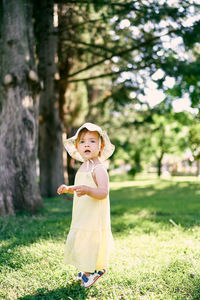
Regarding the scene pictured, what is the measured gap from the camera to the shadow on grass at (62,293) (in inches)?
108

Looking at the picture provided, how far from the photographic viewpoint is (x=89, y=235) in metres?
2.89

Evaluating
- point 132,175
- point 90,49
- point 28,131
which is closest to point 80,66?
point 90,49

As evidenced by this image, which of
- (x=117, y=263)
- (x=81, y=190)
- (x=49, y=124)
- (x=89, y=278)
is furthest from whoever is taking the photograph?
(x=49, y=124)

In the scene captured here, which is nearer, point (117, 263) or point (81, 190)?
point (81, 190)

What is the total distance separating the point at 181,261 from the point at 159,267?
0.31 metres

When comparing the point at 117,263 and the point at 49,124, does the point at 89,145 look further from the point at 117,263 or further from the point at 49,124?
the point at 49,124

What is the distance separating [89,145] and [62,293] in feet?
4.52

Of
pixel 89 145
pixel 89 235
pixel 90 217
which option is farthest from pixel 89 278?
pixel 89 145

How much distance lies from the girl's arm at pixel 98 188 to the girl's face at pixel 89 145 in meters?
0.17

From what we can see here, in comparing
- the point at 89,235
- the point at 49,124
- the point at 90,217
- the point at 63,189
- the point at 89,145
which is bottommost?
the point at 89,235

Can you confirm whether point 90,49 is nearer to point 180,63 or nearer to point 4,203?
point 180,63

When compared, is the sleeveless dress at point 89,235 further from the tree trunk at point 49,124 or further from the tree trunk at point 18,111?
the tree trunk at point 49,124

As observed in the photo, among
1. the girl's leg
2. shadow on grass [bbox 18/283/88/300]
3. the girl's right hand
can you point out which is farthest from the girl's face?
shadow on grass [bbox 18/283/88/300]

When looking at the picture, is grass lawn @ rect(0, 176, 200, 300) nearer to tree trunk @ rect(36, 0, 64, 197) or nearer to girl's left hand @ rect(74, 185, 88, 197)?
girl's left hand @ rect(74, 185, 88, 197)
